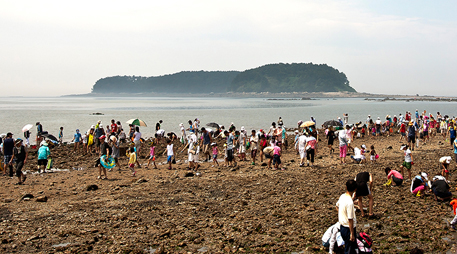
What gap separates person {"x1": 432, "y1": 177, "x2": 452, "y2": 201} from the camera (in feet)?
30.6

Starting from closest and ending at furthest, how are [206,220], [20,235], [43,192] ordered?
[20,235]
[206,220]
[43,192]

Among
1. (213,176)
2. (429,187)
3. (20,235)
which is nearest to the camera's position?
(20,235)

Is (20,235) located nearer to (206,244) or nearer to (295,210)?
(206,244)

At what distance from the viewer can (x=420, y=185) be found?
996 cm

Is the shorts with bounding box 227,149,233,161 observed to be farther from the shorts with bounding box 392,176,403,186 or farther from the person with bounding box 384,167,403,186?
the shorts with bounding box 392,176,403,186

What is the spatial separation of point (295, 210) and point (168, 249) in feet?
11.6

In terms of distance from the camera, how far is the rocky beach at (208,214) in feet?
23.6

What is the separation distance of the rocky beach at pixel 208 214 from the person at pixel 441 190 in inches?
7.9

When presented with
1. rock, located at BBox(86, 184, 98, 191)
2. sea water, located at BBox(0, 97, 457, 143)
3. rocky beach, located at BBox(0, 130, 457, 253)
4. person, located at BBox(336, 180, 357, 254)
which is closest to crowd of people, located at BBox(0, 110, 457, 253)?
person, located at BBox(336, 180, 357, 254)

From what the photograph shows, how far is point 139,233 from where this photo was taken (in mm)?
7824

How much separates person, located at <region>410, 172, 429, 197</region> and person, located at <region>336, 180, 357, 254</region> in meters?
5.06

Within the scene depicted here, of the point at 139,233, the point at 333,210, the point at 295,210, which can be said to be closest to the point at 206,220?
the point at 139,233

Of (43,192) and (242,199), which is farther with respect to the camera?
(43,192)

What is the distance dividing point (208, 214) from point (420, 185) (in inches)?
234
